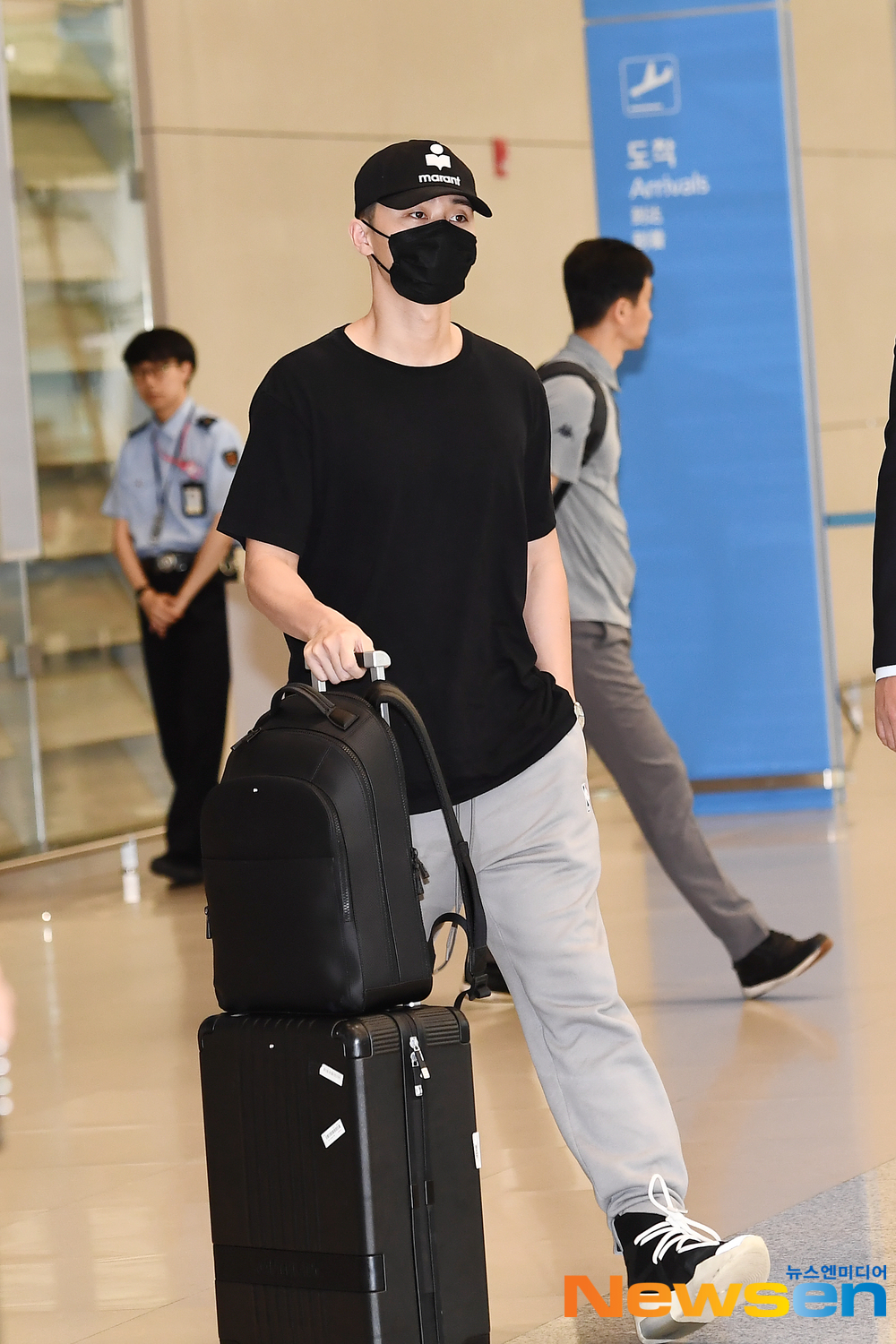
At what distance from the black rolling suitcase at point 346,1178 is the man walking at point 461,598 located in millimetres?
268

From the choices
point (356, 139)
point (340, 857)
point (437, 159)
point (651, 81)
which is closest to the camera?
point (340, 857)

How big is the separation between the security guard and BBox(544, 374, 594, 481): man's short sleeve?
2.67m

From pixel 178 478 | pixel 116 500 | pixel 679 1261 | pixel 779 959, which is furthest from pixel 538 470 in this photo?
pixel 116 500

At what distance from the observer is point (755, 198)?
7.56 m

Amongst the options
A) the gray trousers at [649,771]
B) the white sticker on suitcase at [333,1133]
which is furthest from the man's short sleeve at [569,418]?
the white sticker on suitcase at [333,1133]

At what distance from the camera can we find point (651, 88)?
7.57 metres

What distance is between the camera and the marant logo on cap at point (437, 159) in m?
2.76

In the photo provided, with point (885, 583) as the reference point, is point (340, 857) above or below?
below

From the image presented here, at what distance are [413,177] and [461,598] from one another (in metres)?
0.59

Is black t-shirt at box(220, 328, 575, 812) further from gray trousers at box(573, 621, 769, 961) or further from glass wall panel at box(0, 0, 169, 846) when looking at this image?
glass wall panel at box(0, 0, 169, 846)

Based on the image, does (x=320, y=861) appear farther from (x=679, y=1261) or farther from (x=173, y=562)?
(x=173, y=562)

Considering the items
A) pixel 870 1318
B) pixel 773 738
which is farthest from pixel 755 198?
pixel 870 1318

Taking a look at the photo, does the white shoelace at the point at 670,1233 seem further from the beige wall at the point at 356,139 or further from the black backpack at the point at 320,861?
the beige wall at the point at 356,139

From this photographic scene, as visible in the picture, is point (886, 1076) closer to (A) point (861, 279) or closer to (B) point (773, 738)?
(B) point (773, 738)
